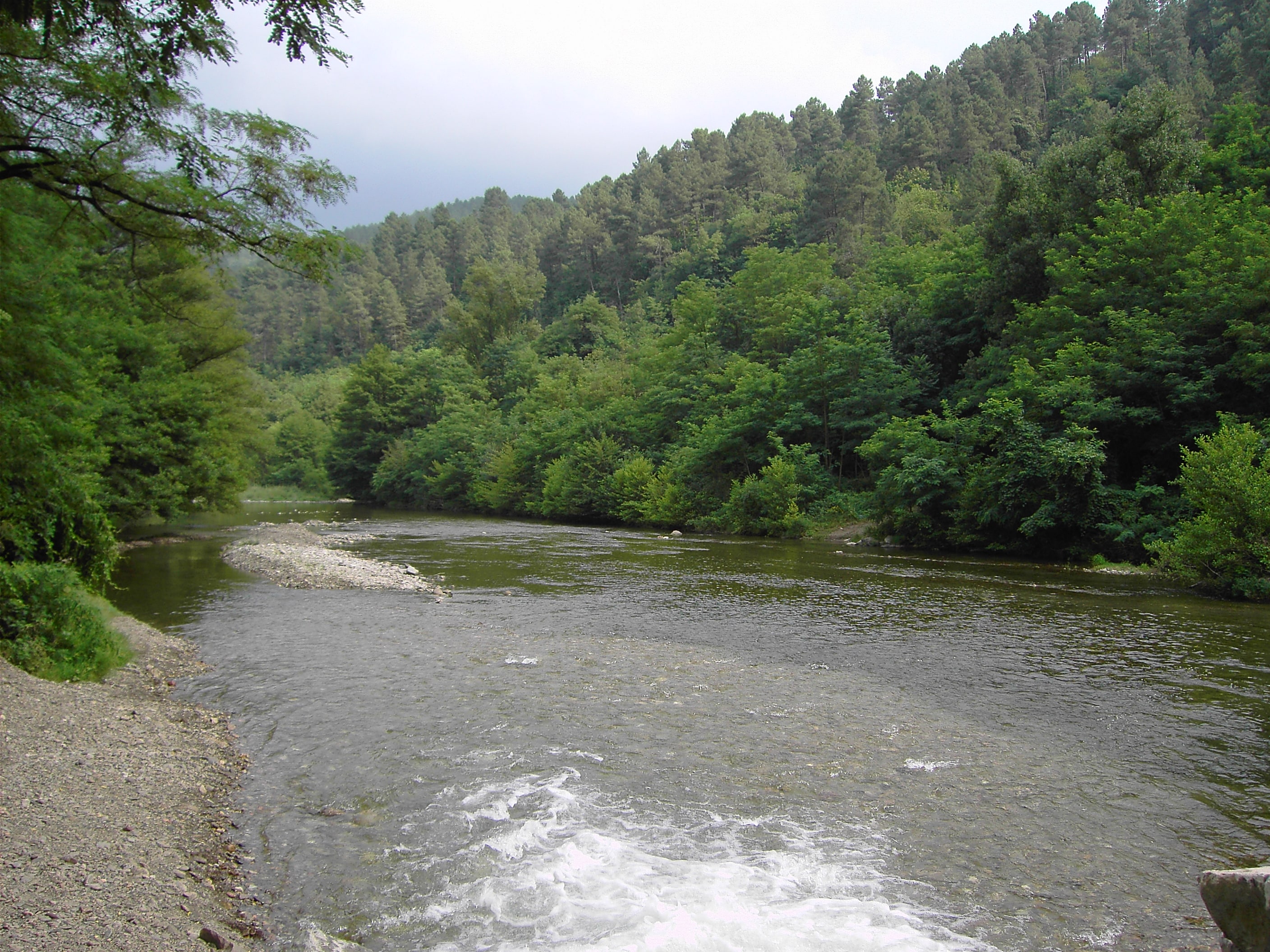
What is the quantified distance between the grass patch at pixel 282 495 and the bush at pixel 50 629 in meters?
66.0

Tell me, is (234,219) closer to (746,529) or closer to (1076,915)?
(1076,915)

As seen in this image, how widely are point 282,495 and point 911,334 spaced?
6510 centimetres

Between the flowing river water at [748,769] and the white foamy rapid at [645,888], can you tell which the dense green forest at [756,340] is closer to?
the flowing river water at [748,769]

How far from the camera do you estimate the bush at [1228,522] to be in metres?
17.6

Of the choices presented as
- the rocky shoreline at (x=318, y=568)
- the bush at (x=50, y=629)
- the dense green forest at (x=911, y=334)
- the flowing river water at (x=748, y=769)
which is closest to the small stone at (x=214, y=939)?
the flowing river water at (x=748, y=769)

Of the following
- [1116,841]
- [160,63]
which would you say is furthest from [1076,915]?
[160,63]

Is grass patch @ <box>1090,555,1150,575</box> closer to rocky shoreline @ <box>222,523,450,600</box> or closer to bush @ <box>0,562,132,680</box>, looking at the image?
rocky shoreline @ <box>222,523,450,600</box>

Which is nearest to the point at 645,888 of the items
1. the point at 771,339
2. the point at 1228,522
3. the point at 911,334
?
the point at 1228,522

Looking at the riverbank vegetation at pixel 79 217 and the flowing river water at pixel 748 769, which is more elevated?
the riverbank vegetation at pixel 79 217

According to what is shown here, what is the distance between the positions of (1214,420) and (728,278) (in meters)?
55.7

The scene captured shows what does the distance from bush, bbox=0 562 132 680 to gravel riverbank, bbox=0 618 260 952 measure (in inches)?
27.8

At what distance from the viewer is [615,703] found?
1125 centimetres

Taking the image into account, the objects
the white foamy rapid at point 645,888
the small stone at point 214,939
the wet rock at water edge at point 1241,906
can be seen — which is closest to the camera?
the wet rock at water edge at point 1241,906

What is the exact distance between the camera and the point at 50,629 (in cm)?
1116
